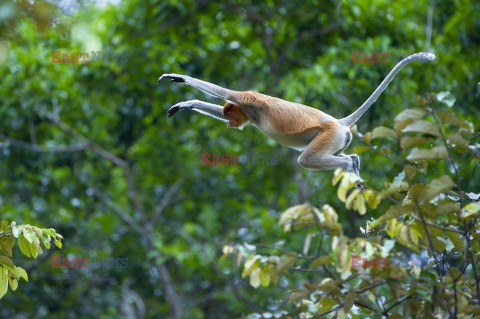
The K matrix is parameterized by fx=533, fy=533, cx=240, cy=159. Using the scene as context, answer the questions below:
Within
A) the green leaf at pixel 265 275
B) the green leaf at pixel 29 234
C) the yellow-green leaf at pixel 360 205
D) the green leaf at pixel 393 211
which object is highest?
the green leaf at pixel 393 211

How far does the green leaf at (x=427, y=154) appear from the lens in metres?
2.19

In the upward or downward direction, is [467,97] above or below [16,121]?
above

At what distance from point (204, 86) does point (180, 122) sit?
4832 millimetres

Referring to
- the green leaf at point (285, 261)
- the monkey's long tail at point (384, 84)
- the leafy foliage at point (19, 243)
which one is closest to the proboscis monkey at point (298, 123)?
the monkey's long tail at point (384, 84)

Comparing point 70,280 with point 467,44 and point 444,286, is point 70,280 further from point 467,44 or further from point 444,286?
point 444,286

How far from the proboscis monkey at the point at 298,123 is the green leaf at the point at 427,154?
921 millimetres

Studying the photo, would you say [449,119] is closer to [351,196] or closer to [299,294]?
[351,196]

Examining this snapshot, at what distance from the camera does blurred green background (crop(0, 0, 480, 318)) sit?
6473mm

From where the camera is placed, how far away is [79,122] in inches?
315

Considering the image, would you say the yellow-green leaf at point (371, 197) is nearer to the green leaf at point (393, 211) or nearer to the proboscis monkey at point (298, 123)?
the green leaf at point (393, 211)

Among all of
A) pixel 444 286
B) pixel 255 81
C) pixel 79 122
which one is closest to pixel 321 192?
pixel 255 81

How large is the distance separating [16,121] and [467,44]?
5.86 meters

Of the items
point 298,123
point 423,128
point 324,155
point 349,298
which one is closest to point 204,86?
point 298,123

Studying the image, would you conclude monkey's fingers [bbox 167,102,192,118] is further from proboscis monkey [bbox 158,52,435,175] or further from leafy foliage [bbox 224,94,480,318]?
leafy foliage [bbox 224,94,480,318]
